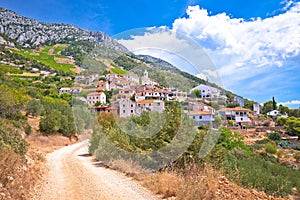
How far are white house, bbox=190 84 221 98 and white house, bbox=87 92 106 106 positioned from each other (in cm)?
242

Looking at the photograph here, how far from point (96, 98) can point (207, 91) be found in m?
3.11

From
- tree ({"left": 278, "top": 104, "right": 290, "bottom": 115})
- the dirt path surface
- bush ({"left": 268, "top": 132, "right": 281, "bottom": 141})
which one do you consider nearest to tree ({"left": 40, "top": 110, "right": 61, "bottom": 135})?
the dirt path surface

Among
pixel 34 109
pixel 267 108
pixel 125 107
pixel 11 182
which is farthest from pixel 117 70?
pixel 267 108

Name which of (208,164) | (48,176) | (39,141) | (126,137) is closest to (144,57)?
(126,137)

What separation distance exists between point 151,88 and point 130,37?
128 centimetres

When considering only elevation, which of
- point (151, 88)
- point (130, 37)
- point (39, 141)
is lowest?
point (39, 141)

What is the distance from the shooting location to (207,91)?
568 centimetres

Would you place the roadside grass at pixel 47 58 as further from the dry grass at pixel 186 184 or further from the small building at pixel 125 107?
the dry grass at pixel 186 184

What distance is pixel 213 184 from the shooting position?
192 inches

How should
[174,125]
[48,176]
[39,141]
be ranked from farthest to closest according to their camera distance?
[39,141]
[48,176]
[174,125]

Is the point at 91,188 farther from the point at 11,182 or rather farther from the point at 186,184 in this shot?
the point at 186,184

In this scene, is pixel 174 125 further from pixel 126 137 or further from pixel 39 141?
pixel 39 141

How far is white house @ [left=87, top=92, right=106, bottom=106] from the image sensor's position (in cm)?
649

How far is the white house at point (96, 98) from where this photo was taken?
649 cm
